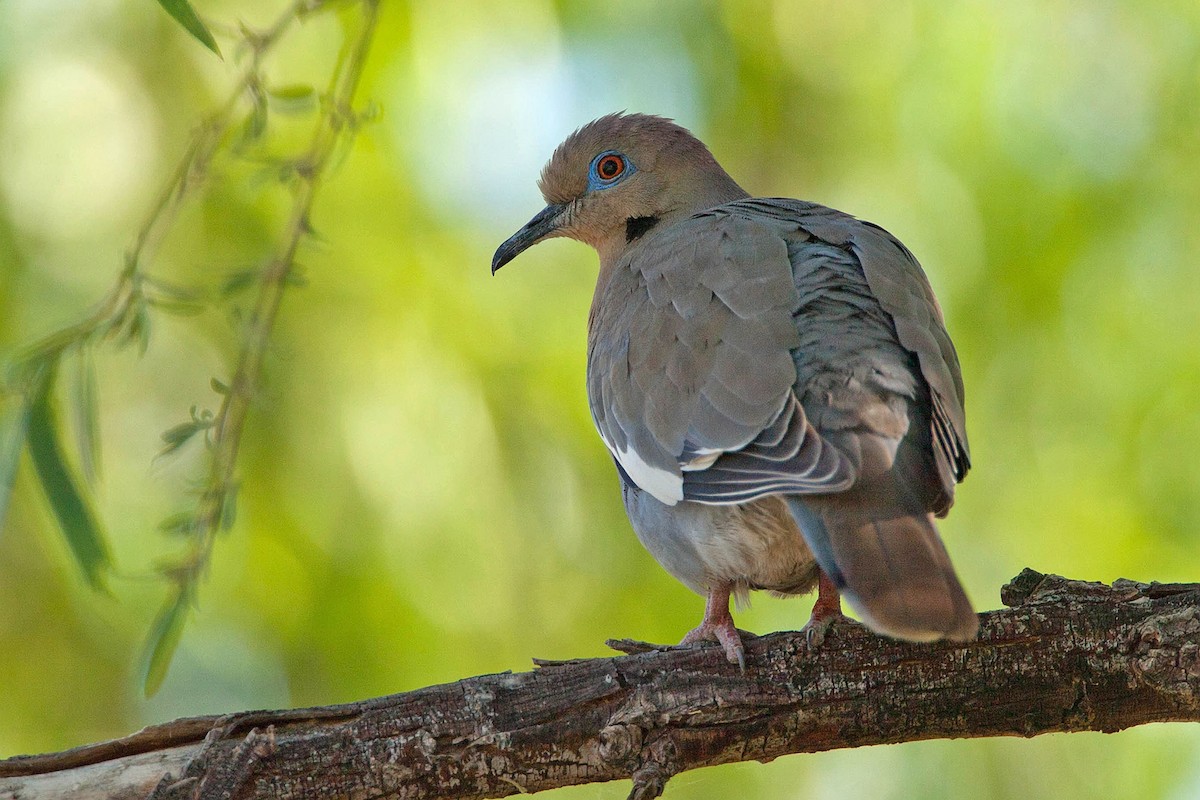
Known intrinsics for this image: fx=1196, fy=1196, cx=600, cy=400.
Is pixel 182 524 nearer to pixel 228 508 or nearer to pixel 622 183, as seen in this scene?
pixel 228 508

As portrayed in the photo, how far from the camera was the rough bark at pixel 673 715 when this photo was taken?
2639 mm

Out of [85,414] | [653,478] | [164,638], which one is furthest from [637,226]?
[164,638]

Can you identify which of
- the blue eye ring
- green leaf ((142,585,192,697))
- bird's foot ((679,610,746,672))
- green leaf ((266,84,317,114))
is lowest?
bird's foot ((679,610,746,672))

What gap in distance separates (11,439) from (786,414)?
2.04m

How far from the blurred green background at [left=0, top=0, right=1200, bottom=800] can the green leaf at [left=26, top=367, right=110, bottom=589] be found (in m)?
1.67

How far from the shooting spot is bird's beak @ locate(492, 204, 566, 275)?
468 centimetres

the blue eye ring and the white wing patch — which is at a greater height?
the blue eye ring

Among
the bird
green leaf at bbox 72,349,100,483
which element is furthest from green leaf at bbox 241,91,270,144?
the bird

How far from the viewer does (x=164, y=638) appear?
3201 millimetres

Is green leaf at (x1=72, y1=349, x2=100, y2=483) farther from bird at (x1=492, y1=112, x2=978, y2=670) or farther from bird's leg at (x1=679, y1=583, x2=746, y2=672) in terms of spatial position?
bird's leg at (x1=679, y1=583, x2=746, y2=672)

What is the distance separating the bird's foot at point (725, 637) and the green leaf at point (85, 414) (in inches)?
62.9

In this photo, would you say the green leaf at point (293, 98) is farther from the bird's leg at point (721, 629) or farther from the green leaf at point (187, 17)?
the bird's leg at point (721, 629)

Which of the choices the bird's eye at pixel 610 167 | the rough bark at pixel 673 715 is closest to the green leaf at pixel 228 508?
the rough bark at pixel 673 715

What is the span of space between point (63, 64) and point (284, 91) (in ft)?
8.58
